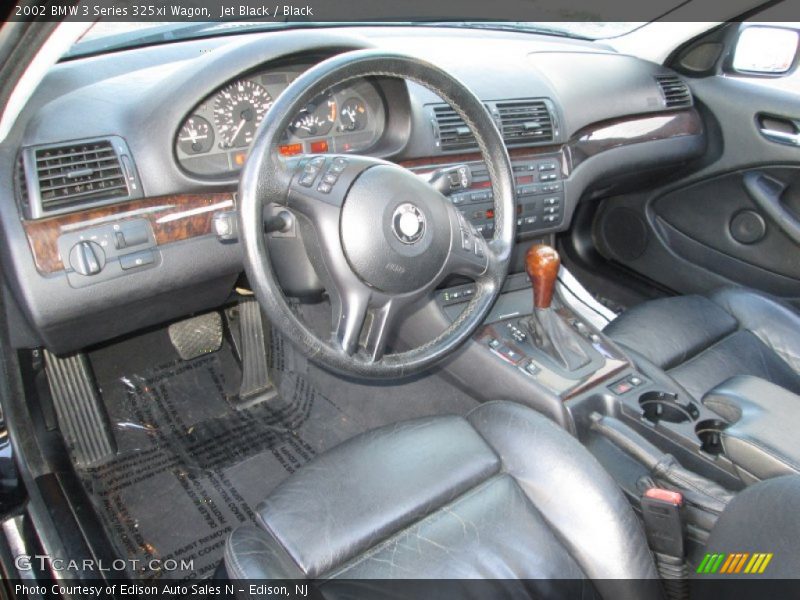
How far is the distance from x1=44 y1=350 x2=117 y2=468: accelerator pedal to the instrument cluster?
0.86 meters

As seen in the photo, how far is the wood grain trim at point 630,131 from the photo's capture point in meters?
2.49

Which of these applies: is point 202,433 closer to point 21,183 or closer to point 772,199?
point 21,183

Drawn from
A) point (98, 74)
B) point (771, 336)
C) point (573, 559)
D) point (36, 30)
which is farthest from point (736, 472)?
point (98, 74)

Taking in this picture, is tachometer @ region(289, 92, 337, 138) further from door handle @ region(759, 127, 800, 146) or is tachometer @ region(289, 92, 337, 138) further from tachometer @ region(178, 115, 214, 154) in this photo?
door handle @ region(759, 127, 800, 146)

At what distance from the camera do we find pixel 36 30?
1.13 meters

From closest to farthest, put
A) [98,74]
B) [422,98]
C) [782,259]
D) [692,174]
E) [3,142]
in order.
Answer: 1. [3,142]
2. [98,74]
3. [422,98]
4. [782,259]
5. [692,174]

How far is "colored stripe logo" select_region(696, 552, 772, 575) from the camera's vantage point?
102cm

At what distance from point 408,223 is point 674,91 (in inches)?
76.5

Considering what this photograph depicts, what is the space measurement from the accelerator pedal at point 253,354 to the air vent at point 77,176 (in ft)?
3.23

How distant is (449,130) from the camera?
204cm

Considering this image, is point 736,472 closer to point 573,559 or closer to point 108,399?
point 573,559

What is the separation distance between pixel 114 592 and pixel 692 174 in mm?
2659

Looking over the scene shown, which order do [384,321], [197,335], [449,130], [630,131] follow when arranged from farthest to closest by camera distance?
[630,131]
[197,335]
[449,130]
[384,321]

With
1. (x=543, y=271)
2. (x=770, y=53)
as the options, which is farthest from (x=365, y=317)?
(x=770, y=53)
